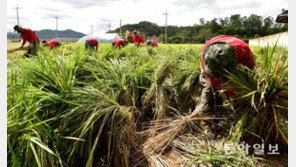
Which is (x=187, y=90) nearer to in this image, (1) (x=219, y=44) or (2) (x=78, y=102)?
(1) (x=219, y=44)

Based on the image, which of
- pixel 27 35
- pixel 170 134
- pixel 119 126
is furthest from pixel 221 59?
pixel 27 35

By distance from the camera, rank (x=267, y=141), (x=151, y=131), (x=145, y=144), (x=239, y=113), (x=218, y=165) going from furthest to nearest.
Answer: (x=151, y=131) < (x=145, y=144) < (x=239, y=113) < (x=267, y=141) < (x=218, y=165)

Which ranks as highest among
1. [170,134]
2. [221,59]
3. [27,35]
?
[27,35]

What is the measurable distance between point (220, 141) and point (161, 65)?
1.38 m

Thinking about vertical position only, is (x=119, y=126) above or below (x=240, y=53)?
below

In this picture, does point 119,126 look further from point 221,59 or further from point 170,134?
point 221,59

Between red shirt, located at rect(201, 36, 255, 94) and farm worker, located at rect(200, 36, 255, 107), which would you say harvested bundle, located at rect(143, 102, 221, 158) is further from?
red shirt, located at rect(201, 36, 255, 94)

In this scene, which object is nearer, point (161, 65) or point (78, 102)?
point (78, 102)

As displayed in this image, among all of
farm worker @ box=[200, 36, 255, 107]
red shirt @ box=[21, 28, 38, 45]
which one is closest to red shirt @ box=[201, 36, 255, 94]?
farm worker @ box=[200, 36, 255, 107]

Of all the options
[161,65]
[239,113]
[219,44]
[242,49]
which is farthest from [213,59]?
[161,65]

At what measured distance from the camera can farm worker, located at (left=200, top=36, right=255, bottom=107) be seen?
1.36 meters

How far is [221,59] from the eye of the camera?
135cm

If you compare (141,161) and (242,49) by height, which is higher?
(242,49)

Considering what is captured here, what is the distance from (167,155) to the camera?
5.62 ft
